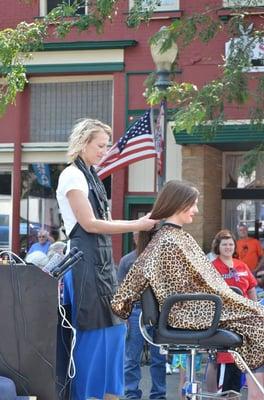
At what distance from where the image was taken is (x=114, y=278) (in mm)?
4551

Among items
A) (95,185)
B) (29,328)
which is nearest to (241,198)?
(95,185)

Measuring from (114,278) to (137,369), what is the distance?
2982mm

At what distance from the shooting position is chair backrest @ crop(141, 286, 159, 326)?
3936mm

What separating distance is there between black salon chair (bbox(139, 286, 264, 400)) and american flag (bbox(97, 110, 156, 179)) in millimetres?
7400

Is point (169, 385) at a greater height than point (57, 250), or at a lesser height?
lesser

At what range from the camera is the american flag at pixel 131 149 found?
1130 centimetres

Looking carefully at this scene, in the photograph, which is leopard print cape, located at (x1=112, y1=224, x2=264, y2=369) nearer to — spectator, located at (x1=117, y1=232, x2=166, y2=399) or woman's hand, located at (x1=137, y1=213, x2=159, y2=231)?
woman's hand, located at (x1=137, y1=213, x2=159, y2=231)

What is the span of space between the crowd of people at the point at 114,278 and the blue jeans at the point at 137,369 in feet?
7.52

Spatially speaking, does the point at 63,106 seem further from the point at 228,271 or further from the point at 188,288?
the point at 188,288

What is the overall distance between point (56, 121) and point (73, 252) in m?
9.77

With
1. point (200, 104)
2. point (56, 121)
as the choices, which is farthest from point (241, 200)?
point (200, 104)

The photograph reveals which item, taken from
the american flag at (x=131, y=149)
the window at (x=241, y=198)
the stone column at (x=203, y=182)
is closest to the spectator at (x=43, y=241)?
the american flag at (x=131, y=149)

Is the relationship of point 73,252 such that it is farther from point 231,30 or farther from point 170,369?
point 231,30

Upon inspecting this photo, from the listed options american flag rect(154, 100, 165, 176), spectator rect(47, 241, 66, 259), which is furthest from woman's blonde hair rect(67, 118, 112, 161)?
american flag rect(154, 100, 165, 176)
